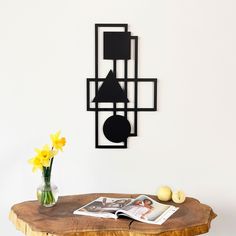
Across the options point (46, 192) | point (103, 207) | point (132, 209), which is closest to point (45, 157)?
point (46, 192)

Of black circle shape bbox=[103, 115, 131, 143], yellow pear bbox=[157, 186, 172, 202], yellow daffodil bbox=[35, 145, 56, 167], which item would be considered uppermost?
black circle shape bbox=[103, 115, 131, 143]

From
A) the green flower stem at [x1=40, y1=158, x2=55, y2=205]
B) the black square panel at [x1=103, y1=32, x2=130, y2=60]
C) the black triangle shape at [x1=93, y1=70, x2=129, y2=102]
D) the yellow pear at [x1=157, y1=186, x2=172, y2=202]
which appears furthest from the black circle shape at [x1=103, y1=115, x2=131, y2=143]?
the green flower stem at [x1=40, y1=158, x2=55, y2=205]

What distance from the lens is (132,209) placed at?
82.3 inches

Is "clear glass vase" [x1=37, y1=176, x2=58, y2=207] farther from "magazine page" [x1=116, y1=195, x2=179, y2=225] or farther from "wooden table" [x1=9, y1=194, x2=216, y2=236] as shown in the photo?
"magazine page" [x1=116, y1=195, x2=179, y2=225]

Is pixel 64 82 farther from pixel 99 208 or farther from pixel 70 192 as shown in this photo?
pixel 99 208

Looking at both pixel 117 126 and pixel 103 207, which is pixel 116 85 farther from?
pixel 103 207

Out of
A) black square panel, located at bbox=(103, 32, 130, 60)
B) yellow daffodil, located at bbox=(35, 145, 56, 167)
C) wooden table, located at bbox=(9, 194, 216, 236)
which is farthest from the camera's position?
black square panel, located at bbox=(103, 32, 130, 60)

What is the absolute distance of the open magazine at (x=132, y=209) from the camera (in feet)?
6.61

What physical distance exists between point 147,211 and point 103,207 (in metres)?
0.22

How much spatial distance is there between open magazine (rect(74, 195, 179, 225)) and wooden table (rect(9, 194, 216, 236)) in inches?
1.2

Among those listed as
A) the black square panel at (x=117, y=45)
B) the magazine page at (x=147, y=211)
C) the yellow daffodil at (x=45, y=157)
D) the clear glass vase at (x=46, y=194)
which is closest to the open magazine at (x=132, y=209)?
the magazine page at (x=147, y=211)

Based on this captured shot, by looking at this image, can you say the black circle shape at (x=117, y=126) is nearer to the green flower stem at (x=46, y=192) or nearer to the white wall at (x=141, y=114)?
the white wall at (x=141, y=114)

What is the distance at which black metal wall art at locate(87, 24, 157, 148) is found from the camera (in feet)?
8.52

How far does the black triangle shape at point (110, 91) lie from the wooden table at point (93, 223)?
717mm
